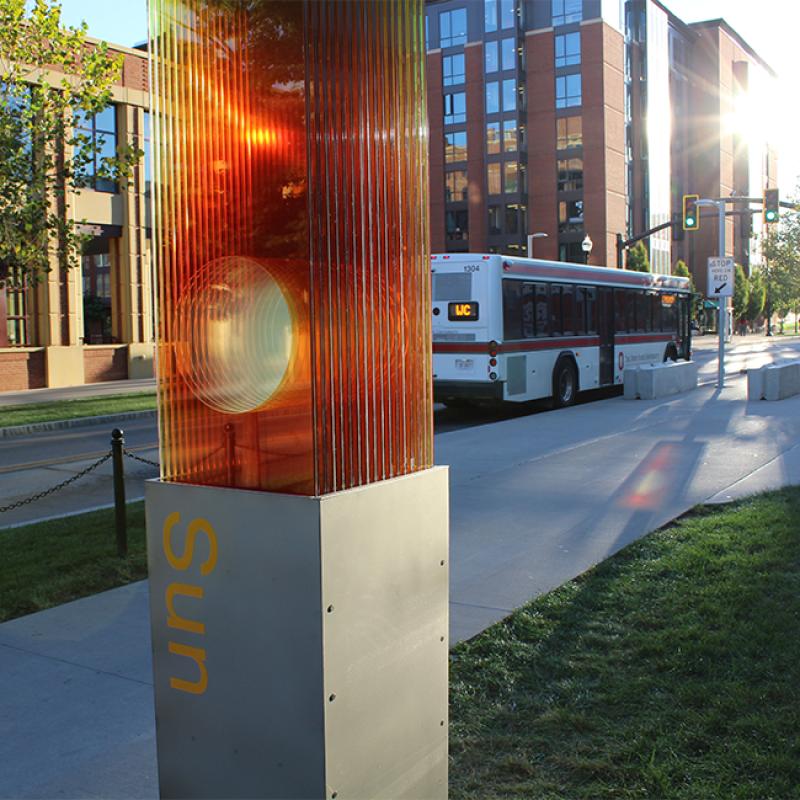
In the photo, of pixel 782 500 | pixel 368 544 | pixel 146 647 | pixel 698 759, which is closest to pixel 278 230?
pixel 368 544

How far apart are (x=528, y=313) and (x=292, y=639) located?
1674 cm

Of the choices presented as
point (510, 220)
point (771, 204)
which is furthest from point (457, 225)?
point (771, 204)

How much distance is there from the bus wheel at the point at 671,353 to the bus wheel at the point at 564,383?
19.9 ft

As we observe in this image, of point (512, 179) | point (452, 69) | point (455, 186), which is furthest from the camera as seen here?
point (455, 186)

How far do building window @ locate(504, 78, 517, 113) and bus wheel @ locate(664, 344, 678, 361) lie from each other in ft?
171

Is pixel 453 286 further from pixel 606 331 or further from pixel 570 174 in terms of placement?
pixel 570 174

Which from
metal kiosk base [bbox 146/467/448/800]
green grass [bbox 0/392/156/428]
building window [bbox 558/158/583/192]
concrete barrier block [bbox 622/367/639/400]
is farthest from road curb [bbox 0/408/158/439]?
building window [bbox 558/158/583/192]

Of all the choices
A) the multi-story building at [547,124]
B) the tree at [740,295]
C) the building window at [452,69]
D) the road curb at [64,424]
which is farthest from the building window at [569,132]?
the road curb at [64,424]

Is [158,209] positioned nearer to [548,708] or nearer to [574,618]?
[548,708]

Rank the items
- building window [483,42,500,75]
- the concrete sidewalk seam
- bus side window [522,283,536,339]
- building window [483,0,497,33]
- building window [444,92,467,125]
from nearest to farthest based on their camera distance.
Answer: the concrete sidewalk seam
bus side window [522,283,536,339]
building window [483,0,497,33]
building window [483,42,500,75]
building window [444,92,467,125]

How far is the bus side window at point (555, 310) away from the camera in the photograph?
63.1 ft

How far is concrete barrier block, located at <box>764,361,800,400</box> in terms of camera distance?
59.2ft

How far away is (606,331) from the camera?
70.8ft

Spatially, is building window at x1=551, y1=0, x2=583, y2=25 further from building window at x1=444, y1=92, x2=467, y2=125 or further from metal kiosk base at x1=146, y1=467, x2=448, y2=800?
metal kiosk base at x1=146, y1=467, x2=448, y2=800
